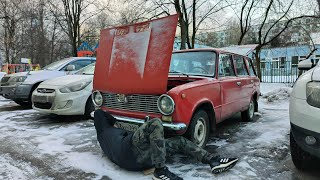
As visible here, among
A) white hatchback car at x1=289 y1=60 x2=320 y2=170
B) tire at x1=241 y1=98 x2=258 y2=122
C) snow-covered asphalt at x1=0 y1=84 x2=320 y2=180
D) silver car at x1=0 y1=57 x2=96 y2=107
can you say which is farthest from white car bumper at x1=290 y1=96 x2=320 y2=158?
silver car at x1=0 y1=57 x2=96 y2=107

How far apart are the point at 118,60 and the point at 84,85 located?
8.61ft

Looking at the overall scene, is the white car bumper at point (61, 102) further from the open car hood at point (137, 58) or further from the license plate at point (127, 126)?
the license plate at point (127, 126)

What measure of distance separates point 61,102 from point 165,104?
3366 millimetres

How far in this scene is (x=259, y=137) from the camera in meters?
5.30

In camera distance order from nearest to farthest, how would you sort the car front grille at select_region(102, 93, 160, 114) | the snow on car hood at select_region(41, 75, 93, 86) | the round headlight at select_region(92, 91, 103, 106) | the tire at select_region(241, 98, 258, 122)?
1. the car front grille at select_region(102, 93, 160, 114)
2. the round headlight at select_region(92, 91, 103, 106)
3. the snow on car hood at select_region(41, 75, 93, 86)
4. the tire at select_region(241, 98, 258, 122)

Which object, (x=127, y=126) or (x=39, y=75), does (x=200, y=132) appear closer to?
(x=127, y=126)

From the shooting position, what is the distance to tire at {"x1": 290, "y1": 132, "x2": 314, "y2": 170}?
3.50m

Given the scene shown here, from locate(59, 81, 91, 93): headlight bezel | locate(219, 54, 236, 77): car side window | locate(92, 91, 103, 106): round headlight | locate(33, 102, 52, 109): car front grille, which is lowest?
locate(33, 102, 52, 109): car front grille

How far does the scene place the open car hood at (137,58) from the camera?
12.7 ft

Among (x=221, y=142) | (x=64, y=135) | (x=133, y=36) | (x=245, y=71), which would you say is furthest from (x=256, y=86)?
(x=64, y=135)

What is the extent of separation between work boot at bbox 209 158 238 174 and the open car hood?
1.10 meters

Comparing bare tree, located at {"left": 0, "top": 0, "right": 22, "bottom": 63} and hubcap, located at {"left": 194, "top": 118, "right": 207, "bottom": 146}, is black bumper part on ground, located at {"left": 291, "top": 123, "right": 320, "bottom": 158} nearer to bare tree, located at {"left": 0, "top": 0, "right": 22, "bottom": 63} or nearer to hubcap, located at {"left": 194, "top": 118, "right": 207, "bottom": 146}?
hubcap, located at {"left": 194, "top": 118, "right": 207, "bottom": 146}

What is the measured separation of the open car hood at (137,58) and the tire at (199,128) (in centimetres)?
70

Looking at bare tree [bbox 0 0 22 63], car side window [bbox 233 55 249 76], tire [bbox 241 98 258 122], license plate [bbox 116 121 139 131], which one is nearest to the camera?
license plate [bbox 116 121 139 131]
